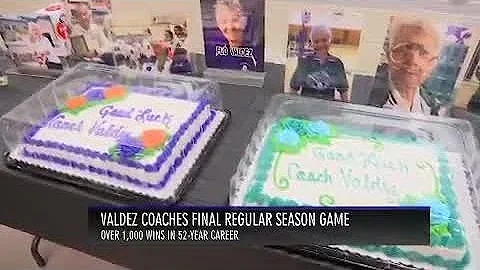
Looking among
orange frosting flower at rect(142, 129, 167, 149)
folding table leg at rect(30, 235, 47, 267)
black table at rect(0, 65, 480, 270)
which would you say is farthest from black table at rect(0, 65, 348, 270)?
folding table leg at rect(30, 235, 47, 267)

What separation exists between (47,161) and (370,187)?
0.64 metres

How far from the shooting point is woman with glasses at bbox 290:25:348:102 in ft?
3.35

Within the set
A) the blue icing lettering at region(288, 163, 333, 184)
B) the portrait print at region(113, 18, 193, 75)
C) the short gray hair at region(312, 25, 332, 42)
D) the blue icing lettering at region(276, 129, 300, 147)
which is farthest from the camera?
the portrait print at region(113, 18, 193, 75)

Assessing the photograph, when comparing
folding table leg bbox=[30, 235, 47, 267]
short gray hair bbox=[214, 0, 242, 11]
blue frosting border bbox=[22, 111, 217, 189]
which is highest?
short gray hair bbox=[214, 0, 242, 11]

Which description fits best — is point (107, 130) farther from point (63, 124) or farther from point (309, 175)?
point (309, 175)

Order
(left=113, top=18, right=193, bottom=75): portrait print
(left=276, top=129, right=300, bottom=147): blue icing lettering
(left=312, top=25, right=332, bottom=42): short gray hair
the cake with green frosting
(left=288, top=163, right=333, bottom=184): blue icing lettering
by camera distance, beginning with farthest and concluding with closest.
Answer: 1. (left=113, top=18, right=193, bottom=75): portrait print
2. (left=312, top=25, right=332, bottom=42): short gray hair
3. (left=276, top=129, right=300, bottom=147): blue icing lettering
4. (left=288, top=163, right=333, bottom=184): blue icing lettering
5. the cake with green frosting

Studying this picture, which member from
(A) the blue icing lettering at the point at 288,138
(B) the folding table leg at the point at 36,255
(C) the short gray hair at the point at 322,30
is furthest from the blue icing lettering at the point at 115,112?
(B) the folding table leg at the point at 36,255

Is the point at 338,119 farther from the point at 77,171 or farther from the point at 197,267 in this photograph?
the point at 77,171

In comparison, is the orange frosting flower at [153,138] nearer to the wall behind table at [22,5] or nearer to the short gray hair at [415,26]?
the short gray hair at [415,26]

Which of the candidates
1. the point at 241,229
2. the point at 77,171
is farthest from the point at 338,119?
the point at 77,171

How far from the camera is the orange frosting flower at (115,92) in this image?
1.05 meters

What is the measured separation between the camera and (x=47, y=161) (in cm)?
92

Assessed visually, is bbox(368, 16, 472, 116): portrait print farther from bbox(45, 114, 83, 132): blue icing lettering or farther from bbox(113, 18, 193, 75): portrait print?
bbox(45, 114, 83, 132): blue icing lettering

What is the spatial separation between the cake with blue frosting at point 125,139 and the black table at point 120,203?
4 cm
